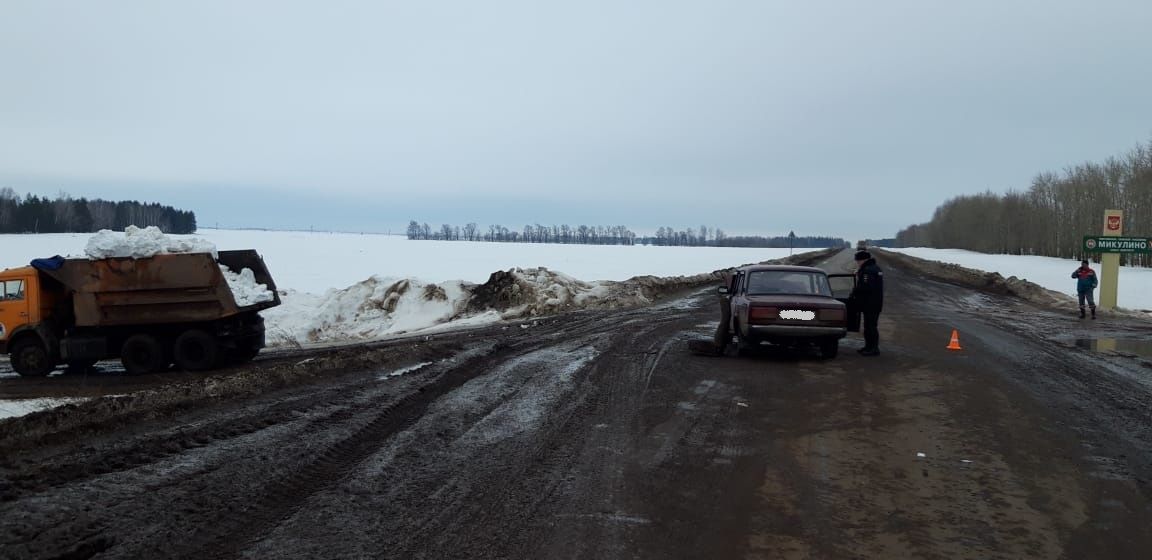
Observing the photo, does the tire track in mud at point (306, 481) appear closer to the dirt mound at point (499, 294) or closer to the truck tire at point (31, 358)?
the truck tire at point (31, 358)

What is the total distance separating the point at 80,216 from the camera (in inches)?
4606

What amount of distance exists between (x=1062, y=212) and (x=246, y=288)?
98.5m

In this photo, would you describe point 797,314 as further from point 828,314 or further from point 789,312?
point 828,314

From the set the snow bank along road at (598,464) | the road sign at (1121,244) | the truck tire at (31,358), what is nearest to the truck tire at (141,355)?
the truck tire at (31,358)

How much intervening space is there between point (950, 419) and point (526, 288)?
18784mm

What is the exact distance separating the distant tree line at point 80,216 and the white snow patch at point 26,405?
3524 inches

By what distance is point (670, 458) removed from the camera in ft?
23.0

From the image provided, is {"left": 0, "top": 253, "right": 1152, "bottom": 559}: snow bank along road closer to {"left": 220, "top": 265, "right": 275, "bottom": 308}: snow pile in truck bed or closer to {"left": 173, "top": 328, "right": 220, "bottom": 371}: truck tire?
{"left": 173, "top": 328, "right": 220, "bottom": 371}: truck tire

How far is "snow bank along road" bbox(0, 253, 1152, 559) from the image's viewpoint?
16.6 ft

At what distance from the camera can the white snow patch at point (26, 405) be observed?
34.8ft

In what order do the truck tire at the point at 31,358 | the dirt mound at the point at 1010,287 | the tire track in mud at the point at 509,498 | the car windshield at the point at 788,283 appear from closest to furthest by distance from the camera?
the tire track in mud at the point at 509,498 < the car windshield at the point at 788,283 < the truck tire at the point at 31,358 < the dirt mound at the point at 1010,287

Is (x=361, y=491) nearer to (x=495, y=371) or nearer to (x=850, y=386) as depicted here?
(x=495, y=371)

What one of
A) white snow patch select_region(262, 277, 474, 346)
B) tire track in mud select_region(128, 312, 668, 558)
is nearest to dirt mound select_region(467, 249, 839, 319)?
white snow patch select_region(262, 277, 474, 346)

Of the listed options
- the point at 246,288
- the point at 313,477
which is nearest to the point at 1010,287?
the point at 246,288
